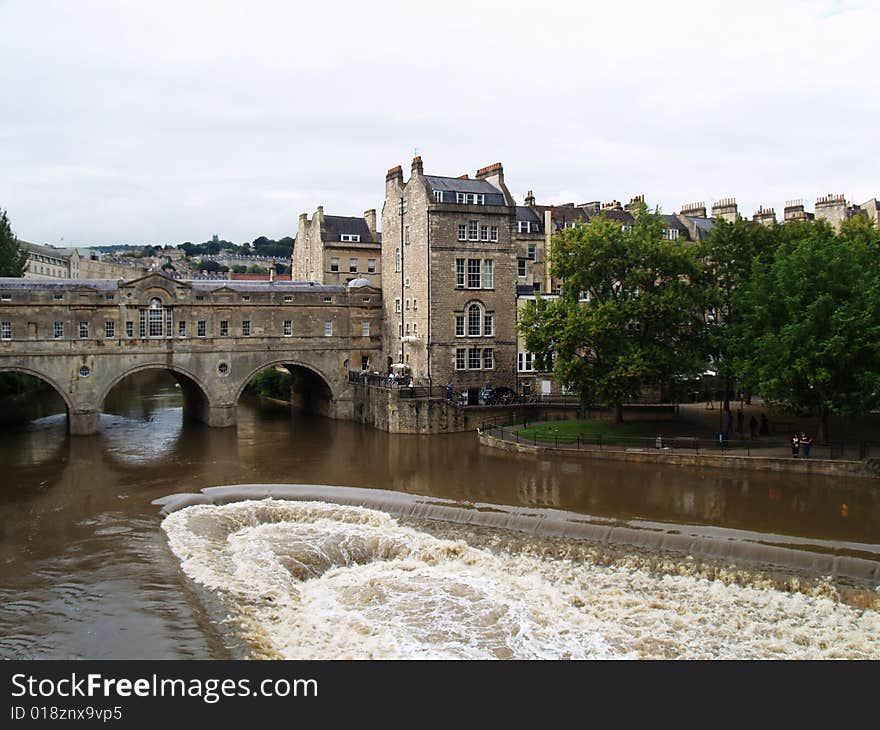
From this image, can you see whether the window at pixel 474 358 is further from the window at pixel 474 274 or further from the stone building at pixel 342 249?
the stone building at pixel 342 249

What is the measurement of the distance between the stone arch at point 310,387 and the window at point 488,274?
11.5m

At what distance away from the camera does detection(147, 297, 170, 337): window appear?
48.4 metres

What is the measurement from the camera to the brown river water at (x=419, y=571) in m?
19.5

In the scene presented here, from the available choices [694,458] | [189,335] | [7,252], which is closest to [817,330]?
[694,458]

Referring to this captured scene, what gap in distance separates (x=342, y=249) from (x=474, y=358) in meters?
18.5

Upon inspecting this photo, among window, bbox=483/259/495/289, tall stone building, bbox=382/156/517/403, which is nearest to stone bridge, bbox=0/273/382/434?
tall stone building, bbox=382/156/517/403

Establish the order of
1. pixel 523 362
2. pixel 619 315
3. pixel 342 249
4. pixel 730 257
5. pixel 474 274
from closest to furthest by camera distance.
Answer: pixel 619 315, pixel 730 257, pixel 474 274, pixel 523 362, pixel 342 249

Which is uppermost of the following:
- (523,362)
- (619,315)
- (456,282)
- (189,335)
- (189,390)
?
(456,282)

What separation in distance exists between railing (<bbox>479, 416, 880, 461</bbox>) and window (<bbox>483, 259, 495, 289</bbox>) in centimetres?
1196

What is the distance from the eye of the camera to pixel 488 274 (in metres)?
51.3

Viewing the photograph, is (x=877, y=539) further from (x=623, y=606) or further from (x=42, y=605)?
(x=42, y=605)

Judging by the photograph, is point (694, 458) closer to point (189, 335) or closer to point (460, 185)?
point (460, 185)
